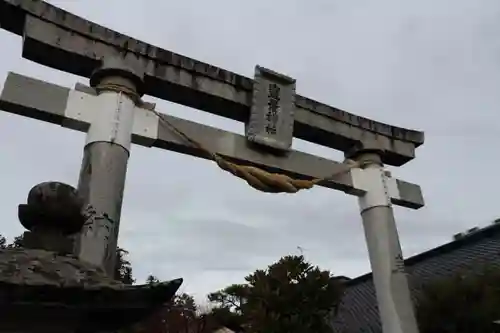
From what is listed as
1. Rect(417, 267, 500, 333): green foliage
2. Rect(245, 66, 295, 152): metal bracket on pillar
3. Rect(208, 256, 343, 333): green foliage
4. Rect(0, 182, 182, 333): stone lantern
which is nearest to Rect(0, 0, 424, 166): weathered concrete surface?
Rect(245, 66, 295, 152): metal bracket on pillar

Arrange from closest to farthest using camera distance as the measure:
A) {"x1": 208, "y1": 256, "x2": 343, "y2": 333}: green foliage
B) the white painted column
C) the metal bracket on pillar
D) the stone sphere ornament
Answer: the stone sphere ornament
the white painted column
the metal bracket on pillar
{"x1": 208, "y1": 256, "x2": 343, "y2": 333}: green foliage

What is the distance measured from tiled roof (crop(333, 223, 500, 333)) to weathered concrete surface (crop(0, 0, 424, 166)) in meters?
3.51

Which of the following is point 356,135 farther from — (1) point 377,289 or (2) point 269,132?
(1) point 377,289

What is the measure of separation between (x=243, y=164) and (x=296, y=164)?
76cm

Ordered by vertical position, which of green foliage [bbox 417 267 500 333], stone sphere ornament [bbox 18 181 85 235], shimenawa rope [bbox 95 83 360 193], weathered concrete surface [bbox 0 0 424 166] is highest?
weathered concrete surface [bbox 0 0 424 166]

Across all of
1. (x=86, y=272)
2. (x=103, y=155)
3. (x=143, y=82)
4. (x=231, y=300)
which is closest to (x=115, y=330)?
(x=86, y=272)

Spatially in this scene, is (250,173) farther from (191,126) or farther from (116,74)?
(116,74)

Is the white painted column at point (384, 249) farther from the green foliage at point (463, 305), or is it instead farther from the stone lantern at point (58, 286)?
the stone lantern at point (58, 286)

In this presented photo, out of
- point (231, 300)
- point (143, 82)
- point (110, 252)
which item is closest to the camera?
point (110, 252)

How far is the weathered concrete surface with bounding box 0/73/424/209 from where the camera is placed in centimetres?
480

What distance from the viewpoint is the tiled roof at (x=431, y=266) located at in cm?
1027

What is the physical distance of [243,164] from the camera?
5914mm

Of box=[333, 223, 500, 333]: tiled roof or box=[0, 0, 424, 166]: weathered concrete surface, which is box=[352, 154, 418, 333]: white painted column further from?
box=[333, 223, 500, 333]: tiled roof

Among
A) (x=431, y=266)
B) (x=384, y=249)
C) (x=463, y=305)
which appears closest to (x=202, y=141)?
(x=384, y=249)
